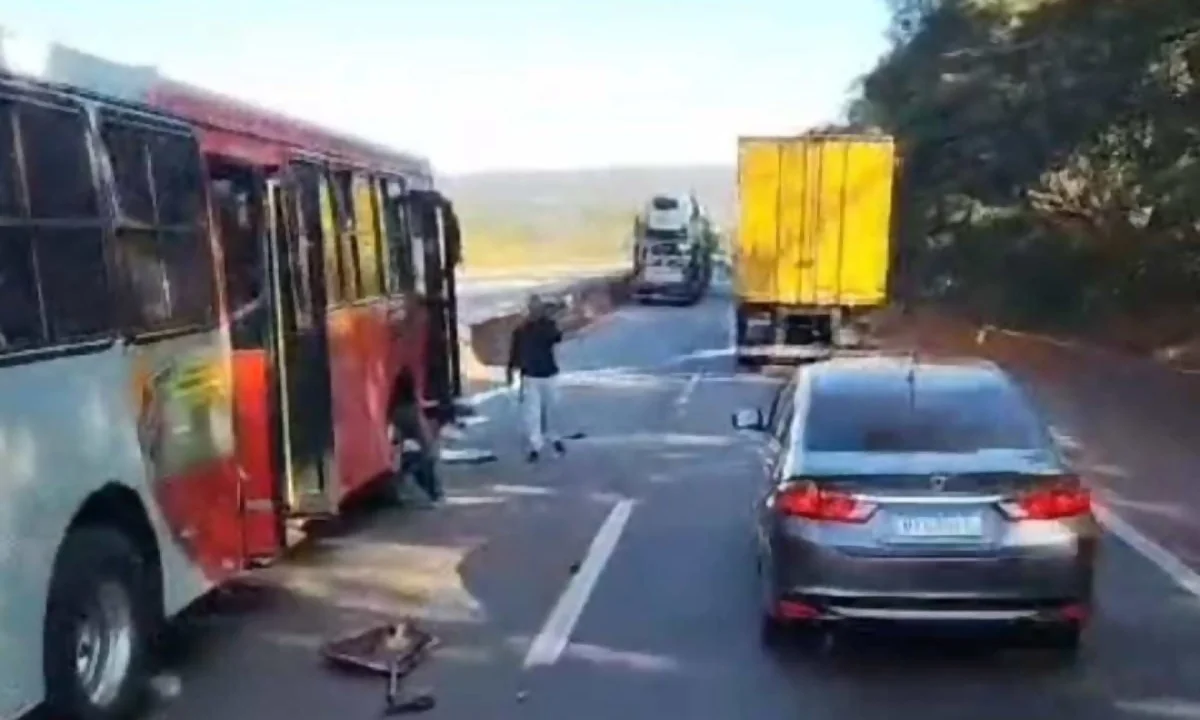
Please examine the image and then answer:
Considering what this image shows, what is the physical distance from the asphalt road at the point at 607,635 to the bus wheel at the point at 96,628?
0.44 meters

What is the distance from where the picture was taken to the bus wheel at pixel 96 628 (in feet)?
23.5

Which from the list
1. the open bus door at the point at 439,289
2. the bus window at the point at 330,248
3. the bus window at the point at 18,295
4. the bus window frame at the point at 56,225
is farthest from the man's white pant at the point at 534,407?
the bus window at the point at 18,295

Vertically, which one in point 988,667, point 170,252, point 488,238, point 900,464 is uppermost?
point 170,252

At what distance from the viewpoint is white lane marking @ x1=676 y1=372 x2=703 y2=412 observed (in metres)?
25.2

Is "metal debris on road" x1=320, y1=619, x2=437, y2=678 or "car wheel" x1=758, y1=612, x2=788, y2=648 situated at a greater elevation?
"metal debris on road" x1=320, y1=619, x2=437, y2=678

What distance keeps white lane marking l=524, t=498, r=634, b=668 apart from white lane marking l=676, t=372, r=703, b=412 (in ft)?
34.7

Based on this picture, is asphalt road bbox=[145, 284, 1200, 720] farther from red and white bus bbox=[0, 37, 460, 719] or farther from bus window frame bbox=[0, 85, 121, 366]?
bus window frame bbox=[0, 85, 121, 366]

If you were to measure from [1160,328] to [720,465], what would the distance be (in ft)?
48.5

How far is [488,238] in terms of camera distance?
12744cm

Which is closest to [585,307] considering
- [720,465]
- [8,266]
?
[720,465]

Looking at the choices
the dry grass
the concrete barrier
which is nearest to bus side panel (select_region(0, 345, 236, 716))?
the concrete barrier

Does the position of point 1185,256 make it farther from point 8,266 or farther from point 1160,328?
point 8,266

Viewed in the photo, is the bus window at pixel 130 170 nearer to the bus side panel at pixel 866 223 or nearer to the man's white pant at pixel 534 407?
the man's white pant at pixel 534 407

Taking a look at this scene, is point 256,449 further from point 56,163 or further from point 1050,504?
point 1050,504
